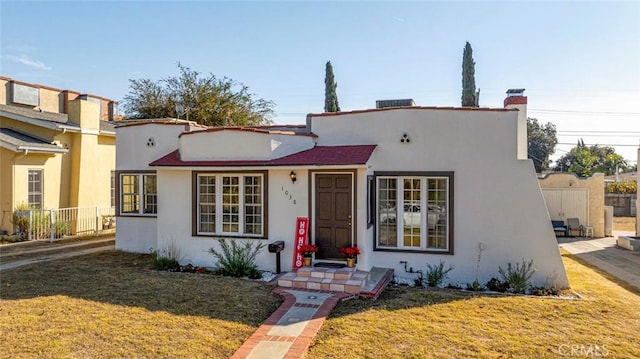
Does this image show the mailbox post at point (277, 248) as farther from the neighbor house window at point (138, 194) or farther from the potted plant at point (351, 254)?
the neighbor house window at point (138, 194)

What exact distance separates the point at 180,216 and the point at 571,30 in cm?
1394

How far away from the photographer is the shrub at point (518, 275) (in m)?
9.64

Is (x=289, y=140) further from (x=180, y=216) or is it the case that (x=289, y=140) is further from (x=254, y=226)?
(x=180, y=216)

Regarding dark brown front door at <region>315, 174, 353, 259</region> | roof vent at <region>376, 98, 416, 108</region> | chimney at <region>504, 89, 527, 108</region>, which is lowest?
dark brown front door at <region>315, 174, 353, 259</region>

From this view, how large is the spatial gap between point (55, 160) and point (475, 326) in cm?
1892

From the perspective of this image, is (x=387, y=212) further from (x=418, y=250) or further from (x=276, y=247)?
(x=276, y=247)

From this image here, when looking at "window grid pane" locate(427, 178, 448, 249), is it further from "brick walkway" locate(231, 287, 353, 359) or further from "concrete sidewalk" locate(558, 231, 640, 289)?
"concrete sidewalk" locate(558, 231, 640, 289)

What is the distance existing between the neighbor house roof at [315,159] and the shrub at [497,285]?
451cm

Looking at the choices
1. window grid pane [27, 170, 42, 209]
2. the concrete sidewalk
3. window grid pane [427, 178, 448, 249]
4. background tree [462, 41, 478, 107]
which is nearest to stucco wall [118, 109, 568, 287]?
window grid pane [427, 178, 448, 249]

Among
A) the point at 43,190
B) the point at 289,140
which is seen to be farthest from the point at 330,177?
the point at 43,190

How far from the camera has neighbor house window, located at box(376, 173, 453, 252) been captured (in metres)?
10.6

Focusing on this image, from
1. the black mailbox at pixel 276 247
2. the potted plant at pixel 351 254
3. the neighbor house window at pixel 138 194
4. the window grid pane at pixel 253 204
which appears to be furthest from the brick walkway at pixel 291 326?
the neighbor house window at pixel 138 194

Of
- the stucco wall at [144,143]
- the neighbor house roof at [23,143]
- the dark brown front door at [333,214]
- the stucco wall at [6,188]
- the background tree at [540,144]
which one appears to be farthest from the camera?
the background tree at [540,144]

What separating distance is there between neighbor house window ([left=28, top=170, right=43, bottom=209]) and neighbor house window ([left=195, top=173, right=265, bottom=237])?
10.6m
